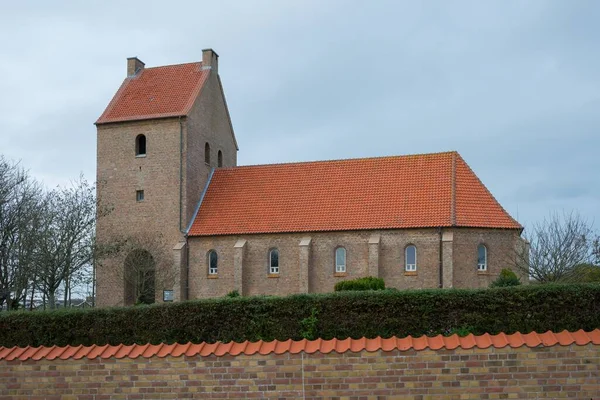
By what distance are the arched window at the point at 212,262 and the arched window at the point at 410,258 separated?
32.7ft

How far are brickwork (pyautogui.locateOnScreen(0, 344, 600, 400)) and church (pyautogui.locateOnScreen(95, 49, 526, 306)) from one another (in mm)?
26099

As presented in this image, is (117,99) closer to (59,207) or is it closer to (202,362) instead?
(59,207)

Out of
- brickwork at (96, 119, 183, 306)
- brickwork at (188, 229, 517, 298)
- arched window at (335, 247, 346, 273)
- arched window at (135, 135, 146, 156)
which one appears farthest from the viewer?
arched window at (135, 135, 146, 156)

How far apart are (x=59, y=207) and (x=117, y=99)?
930cm

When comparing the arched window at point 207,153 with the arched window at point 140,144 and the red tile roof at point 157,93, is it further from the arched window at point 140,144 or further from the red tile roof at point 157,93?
the arched window at point 140,144

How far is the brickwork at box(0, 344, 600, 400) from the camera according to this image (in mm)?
7539

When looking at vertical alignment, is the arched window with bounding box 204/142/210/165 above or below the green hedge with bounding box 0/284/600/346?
above

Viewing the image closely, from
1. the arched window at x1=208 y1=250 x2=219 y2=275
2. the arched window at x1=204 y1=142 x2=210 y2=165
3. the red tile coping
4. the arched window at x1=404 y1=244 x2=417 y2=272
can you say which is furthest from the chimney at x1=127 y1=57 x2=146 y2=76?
the red tile coping

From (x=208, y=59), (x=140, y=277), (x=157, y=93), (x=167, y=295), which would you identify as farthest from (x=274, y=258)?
(x=208, y=59)

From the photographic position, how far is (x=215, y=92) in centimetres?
4181

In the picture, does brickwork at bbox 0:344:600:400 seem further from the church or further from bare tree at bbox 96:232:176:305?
bare tree at bbox 96:232:176:305

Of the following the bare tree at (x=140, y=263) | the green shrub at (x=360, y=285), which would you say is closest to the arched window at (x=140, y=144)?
the bare tree at (x=140, y=263)

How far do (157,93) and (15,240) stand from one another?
1192 cm

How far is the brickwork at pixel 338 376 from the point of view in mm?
7539
